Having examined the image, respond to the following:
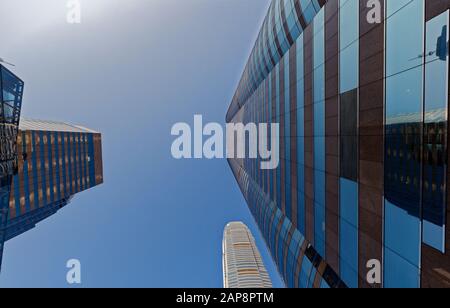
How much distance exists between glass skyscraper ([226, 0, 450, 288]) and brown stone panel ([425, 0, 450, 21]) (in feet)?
0.12

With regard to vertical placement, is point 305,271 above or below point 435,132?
below

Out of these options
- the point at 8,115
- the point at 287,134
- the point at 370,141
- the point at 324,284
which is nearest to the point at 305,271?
the point at 324,284

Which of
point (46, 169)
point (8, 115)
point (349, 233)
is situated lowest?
point (349, 233)

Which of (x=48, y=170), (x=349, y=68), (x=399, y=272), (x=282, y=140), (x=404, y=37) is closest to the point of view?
(x=404, y=37)

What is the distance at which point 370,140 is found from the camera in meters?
15.0

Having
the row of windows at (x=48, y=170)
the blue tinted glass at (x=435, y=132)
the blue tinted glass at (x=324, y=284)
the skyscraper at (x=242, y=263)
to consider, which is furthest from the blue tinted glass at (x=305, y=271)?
the skyscraper at (x=242, y=263)

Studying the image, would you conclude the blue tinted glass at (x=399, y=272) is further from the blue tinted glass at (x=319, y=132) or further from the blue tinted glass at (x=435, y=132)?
the blue tinted glass at (x=319, y=132)

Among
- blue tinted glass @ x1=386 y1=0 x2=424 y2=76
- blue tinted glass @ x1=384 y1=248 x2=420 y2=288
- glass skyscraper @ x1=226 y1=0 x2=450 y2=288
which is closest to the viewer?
glass skyscraper @ x1=226 y1=0 x2=450 y2=288

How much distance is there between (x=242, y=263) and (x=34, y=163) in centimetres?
9843

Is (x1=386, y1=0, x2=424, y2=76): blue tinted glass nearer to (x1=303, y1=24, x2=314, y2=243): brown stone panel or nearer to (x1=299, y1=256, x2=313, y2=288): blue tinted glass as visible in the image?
(x1=303, y1=24, x2=314, y2=243): brown stone panel

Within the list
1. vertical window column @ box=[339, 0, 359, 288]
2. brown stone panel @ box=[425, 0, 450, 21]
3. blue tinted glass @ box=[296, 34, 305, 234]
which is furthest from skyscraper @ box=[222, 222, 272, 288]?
brown stone panel @ box=[425, 0, 450, 21]

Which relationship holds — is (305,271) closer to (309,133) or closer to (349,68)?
(309,133)

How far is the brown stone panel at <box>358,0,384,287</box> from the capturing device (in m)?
14.2
